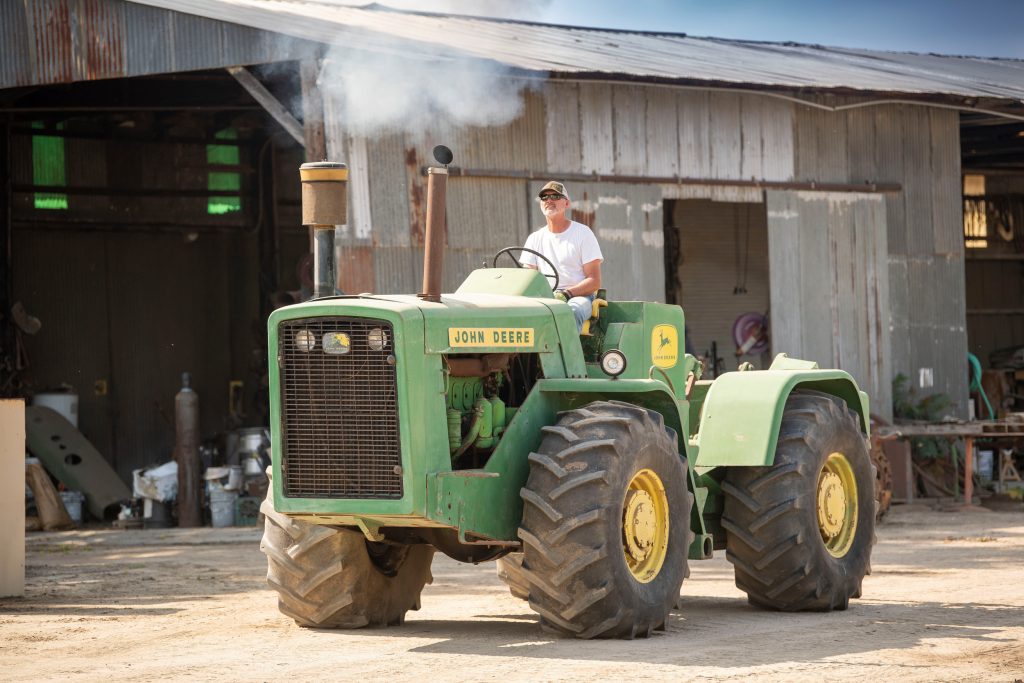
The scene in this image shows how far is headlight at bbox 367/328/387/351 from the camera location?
27.0 ft

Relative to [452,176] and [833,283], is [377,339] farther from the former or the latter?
[833,283]

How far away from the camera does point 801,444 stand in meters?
10.1

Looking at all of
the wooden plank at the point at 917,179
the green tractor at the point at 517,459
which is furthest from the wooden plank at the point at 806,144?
the green tractor at the point at 517,459

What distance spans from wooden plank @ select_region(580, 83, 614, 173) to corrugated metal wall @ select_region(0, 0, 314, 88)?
342 cm

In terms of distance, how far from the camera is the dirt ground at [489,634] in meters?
7.63

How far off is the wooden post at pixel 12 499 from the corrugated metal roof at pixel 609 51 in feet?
18.5

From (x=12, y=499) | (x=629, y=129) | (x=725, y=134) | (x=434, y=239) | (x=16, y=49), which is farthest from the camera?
(x=725, y=134)

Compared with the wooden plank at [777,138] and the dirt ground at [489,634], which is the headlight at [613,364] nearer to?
the dirt ground at [489,634]

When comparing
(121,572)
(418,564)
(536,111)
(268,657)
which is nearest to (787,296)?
(536,111)

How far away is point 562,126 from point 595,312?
8.86 meters

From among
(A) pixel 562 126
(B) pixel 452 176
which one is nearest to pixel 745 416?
(B) pixel 452 176

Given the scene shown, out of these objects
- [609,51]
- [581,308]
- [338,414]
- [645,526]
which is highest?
[609,51]

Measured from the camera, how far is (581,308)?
961 cm

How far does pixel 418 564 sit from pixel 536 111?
9411mm
